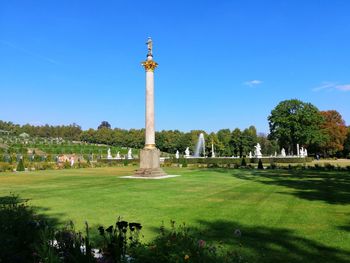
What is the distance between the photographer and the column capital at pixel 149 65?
29.4 m

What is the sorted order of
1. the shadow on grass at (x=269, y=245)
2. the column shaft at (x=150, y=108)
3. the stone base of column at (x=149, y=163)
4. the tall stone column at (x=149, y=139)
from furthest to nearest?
the column shaft at (x=150, y=108), the tall stone column at (x=149, y=139), the stone base of column at (x=149, y=163), the shadow on grass at (x=269, y=245)

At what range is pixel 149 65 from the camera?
29406 mm

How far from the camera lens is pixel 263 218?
34.5ft

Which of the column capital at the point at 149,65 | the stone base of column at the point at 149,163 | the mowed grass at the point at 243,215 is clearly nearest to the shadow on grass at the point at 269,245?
the mowed grass at the point at 243,215

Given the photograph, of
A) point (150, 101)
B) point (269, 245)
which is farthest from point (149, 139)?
point (269, 245)

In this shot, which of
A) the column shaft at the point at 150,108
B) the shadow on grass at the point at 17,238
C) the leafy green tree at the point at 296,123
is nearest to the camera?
the shadow on grass at the point at 17,238

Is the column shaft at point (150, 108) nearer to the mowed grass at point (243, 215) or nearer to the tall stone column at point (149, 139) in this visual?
the tall stone column at point (149, 139)

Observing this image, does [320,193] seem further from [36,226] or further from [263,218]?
[36,226]

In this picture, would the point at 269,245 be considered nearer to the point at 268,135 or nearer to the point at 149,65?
the point at 149,65

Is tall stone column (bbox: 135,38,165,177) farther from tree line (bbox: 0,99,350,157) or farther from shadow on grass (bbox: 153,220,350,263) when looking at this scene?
tree line (bbox: 0,99,350,157)

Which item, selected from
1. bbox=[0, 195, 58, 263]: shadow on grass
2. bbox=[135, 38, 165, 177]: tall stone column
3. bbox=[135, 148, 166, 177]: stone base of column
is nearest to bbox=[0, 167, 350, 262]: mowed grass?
bbox=[0, 195, 58, 263]: shadow on grass

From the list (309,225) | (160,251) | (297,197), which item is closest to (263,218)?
(309,225)

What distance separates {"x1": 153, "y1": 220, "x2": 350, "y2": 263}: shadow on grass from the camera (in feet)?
21.9

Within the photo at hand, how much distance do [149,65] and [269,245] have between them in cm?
2335
